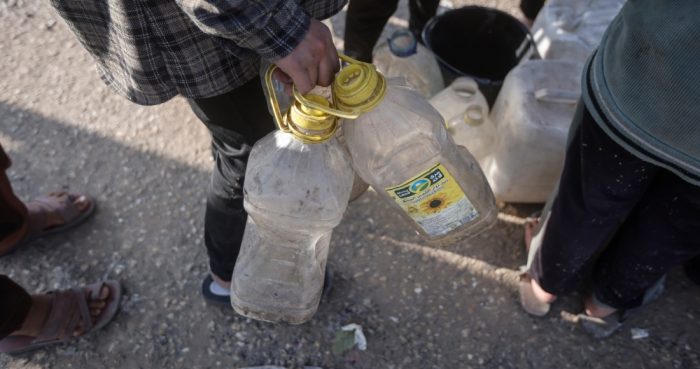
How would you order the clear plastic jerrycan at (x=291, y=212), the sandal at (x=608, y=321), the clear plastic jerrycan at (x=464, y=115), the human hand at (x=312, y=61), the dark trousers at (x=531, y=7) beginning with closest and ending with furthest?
the human hand at (x=312, y=61), the clear plastic jerrycan at (x=291, y=212), the sandal at (x=608, y=321), the clear plastic jerrycan at (x=464, y=115), the dark trousers at (x=531, y=7)

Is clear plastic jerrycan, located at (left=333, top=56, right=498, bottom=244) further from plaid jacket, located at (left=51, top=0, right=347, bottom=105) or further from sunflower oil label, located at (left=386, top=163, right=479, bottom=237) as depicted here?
plaid jacket, located at (left=51, top=0, right=347, bottom=105)

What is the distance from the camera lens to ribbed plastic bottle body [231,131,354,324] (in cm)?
121

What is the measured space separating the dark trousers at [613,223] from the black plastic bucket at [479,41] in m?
0.90

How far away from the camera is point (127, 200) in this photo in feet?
7.38

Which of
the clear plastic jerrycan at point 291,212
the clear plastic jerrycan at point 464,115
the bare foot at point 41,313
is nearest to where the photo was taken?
the clear plastic jerrycan at point 291,212

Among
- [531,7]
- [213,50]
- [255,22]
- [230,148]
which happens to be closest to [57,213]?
[230,148]

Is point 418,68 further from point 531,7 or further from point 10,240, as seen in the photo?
point 10,240

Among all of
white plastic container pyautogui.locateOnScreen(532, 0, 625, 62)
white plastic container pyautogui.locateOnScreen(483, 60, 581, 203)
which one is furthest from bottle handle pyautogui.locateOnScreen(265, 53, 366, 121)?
white plastic container pyautogui.locateOnScreen(532, 0, 625, 62)

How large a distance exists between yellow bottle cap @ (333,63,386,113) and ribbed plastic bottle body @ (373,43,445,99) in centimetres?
131

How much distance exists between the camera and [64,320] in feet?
5.97

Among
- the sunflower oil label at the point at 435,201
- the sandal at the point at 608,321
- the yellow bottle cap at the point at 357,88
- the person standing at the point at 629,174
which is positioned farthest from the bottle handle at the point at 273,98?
the sandal at the point at 608,321

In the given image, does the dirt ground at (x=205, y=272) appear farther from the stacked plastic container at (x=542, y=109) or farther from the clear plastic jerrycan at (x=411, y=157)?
the clear plastic jerrycan at (x=411, y=157)

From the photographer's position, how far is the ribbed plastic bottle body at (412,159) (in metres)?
1.19

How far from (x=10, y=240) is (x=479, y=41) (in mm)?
2222
